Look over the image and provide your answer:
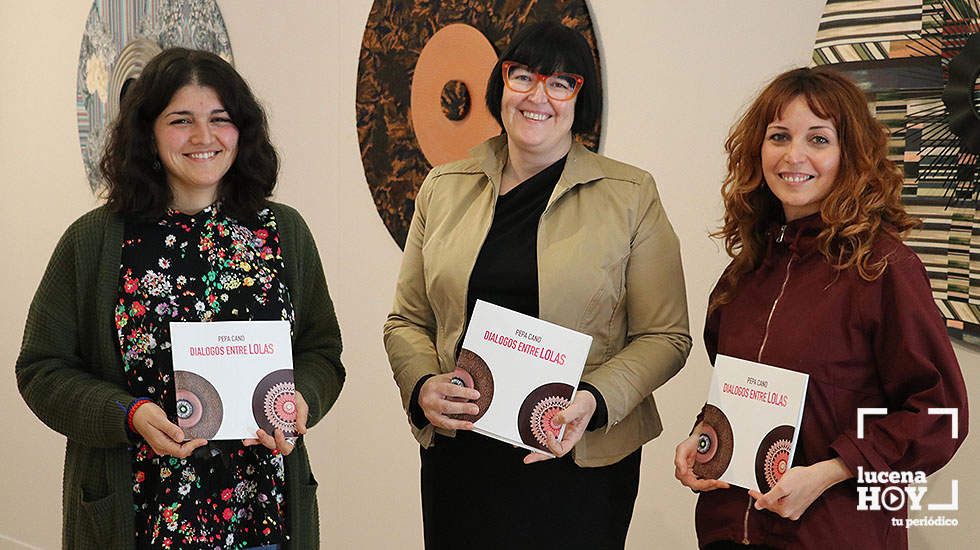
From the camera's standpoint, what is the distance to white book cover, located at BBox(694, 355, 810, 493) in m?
1.77

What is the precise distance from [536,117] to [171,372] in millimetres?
845

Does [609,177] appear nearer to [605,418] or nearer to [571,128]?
[571,128]

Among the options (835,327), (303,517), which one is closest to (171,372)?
(303,517)

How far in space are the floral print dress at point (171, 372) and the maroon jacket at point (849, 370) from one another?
85 cm

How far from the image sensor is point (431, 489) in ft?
7.36

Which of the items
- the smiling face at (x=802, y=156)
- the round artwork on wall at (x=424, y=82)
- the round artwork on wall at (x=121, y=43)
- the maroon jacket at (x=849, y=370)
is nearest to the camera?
the maroon jacket at (x=849, y=370)

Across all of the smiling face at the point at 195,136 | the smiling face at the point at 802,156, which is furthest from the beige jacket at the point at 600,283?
the smiling face at the point at 195,136

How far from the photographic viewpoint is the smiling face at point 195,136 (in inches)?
79.6

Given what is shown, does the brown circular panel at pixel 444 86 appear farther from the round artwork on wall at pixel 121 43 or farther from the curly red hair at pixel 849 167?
the curly red hair at pixel 849 167

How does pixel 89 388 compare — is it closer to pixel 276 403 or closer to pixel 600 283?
pixel 276 403

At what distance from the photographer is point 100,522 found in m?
1.96

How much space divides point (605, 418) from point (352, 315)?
6.20 feet

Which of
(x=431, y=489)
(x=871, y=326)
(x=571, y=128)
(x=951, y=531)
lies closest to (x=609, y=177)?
(x=571, y=128)

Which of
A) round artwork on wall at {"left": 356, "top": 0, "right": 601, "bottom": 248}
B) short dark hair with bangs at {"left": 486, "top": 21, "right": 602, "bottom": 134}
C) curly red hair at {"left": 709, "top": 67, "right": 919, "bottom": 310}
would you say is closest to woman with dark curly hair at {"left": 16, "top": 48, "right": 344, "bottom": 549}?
short dark hair with bangs at {"left": 486, "top": 21, "right": 602, "bottom": 134}
